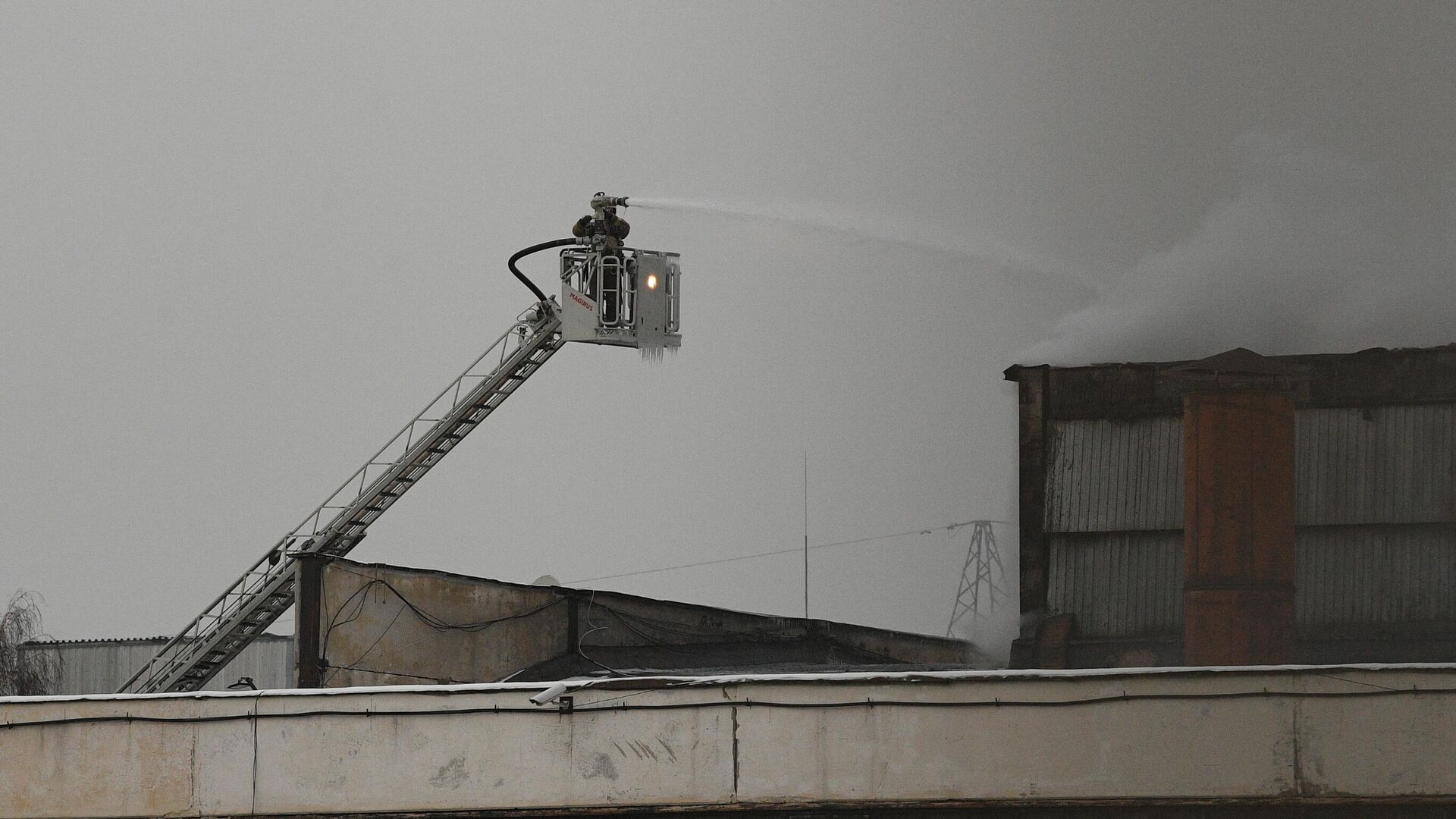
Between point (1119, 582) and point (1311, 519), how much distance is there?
3.32 m

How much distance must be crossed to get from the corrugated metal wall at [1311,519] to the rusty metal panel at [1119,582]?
18 mm

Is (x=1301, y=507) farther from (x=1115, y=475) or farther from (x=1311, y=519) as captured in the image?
(x=1115, y=475)

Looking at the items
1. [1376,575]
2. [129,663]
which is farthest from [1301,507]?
[129,663]

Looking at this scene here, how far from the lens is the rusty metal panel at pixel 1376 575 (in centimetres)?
2700

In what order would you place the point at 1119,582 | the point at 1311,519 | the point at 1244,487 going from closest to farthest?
the point at 1244,487, the point at 1311,519, the point at 1119,582

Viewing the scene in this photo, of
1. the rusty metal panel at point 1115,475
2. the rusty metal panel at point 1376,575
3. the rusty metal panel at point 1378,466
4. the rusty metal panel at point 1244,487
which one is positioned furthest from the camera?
the rusty metal panel at point 1115,475

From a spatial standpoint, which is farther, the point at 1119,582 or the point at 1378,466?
the point at 1119,582

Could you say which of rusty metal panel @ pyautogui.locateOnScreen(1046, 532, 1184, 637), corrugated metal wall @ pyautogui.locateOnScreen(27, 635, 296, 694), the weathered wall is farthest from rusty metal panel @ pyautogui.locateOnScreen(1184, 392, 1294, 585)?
corrugated metal wall @ pyautogui.locateOnScreen(27, 635, 296, 694)

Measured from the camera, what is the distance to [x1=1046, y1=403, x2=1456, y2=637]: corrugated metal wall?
89.0 feet

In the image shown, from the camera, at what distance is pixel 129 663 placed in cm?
5281

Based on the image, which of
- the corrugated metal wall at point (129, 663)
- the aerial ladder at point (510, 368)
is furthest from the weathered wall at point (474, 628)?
the corrugated metal wall at point (129, 663)

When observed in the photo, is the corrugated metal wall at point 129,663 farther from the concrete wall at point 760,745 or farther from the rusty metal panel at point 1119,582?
the concrete wall at point 760,745

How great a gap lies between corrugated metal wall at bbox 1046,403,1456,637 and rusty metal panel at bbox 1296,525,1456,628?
18 millimetres

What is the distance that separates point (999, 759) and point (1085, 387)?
1380 centimetres
